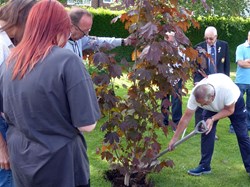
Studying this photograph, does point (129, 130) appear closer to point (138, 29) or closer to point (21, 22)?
point (138, 29)

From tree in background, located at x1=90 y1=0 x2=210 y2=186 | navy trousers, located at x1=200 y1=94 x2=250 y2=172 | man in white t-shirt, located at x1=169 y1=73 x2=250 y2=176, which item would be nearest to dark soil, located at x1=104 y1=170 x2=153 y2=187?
tree in background, located at x1=90 y1=0 x2=210 y2=186

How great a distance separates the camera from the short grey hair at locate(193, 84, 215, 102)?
3639 millimetres

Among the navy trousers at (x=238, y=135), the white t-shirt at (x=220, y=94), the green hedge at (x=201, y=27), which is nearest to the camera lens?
the white t-shirt at (x=220, y=94)

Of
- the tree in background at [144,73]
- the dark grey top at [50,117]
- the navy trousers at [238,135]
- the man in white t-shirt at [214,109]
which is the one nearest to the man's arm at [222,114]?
the man in white t-shirt at [214,109]

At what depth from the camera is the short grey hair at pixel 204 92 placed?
143 inches

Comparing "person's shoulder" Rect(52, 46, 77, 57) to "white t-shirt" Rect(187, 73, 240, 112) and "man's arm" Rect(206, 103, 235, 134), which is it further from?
"man's arm" Rect(206, 103, 235, 134)

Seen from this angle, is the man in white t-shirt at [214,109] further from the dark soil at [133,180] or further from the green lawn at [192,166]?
the dark soil at [133,180]

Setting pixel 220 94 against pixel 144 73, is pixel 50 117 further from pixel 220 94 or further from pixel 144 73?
pixel 220 94

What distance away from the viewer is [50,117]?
6.15 ft

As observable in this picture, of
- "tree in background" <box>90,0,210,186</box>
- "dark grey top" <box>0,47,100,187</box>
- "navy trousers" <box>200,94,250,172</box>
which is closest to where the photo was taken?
"dark grey top" <box>0,47,100,187</box>

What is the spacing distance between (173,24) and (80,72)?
5.66 feet

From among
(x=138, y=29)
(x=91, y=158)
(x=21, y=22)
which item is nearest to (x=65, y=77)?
(x=21, y=22)

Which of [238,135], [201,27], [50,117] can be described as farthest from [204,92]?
[201,27]

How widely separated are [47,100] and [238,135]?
305 centimetres
